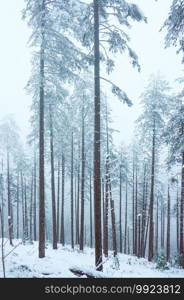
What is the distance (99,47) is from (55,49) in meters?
3.85

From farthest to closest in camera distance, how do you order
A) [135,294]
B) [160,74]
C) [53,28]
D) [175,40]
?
[160,74], [53,28], [175,40], [135,294]

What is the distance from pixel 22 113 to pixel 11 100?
29.9 meters

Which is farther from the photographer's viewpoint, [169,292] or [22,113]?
[22,113]

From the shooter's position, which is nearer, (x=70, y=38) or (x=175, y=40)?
(x=175, y=40)

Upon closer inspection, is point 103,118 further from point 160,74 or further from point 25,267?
point 25,267

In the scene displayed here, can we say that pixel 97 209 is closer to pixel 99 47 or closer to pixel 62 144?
pixel 99 47

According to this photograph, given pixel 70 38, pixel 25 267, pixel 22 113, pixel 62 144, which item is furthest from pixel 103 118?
pixel 22 113

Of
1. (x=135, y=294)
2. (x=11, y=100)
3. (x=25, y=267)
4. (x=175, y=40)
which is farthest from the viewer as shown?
(x=11, y=100)

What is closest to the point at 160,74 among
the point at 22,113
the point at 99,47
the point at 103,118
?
the point at 103,118

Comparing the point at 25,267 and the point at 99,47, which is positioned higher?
the point at 99,47

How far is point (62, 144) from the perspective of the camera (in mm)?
26844

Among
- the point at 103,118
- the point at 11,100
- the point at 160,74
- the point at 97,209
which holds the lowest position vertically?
the point at 97,209

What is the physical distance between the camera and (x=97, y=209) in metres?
12.1

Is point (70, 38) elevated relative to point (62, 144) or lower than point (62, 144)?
elevated
